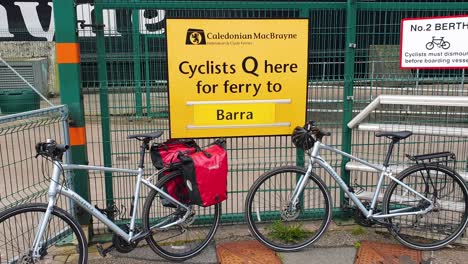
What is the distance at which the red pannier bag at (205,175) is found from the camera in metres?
3.42

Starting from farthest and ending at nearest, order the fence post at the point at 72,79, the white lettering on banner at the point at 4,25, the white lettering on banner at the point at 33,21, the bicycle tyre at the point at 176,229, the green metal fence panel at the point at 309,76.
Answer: the white lettering on banner at the point at 33,21
the white lettering on banner at the point at 4,25
the green metal fence panel at the point at 309,76
the fence post at the point at 72,79
the bicycle tyre at the point at 176,229

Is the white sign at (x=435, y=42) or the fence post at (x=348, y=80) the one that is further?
the fence post at (x=348, y=80)

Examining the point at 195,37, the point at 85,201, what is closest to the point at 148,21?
the point at 195,37

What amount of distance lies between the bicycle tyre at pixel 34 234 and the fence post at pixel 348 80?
254 cm

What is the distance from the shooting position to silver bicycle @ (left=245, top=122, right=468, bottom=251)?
12.2ft

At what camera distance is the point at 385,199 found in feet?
12.3

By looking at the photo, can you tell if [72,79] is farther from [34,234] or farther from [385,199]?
[385,199]

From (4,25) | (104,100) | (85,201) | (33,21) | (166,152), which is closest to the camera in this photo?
(85,201)

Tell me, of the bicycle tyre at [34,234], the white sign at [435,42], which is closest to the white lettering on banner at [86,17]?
the bicycle tyre at [34,234]

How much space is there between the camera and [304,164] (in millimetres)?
4355

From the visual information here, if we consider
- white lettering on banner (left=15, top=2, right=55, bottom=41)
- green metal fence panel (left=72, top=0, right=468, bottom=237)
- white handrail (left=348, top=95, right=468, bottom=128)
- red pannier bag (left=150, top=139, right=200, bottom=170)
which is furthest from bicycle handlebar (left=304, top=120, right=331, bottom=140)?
white lettering on banner (left=15, top=2, right=55, bottom=41)

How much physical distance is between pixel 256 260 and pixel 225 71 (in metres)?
1.66

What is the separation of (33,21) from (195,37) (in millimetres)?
14331

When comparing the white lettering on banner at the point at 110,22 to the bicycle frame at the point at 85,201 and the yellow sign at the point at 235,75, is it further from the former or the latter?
the bicycle frame at the point at 85,201
